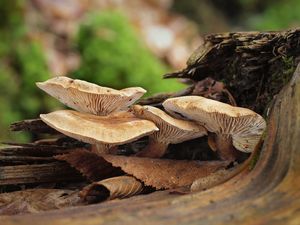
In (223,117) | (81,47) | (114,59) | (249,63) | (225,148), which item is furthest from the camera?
(81,47)

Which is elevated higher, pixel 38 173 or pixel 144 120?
pixel 144 120

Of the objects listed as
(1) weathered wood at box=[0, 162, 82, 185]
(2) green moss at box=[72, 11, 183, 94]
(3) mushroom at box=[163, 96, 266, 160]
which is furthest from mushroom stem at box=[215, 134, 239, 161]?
(2) green moss at box=[72, 11, 183, 94]

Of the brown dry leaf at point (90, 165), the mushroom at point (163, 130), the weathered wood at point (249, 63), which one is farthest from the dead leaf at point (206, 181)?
the weathered wood at point (249, 63)

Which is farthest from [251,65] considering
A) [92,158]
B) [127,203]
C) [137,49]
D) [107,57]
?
[137,49]

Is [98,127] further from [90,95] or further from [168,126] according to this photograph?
[168,126]

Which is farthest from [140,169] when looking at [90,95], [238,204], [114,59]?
[114,59]

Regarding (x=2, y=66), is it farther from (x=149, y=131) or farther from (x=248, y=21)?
(x=248, y=21)

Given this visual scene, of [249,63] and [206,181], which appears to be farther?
[249,63]
